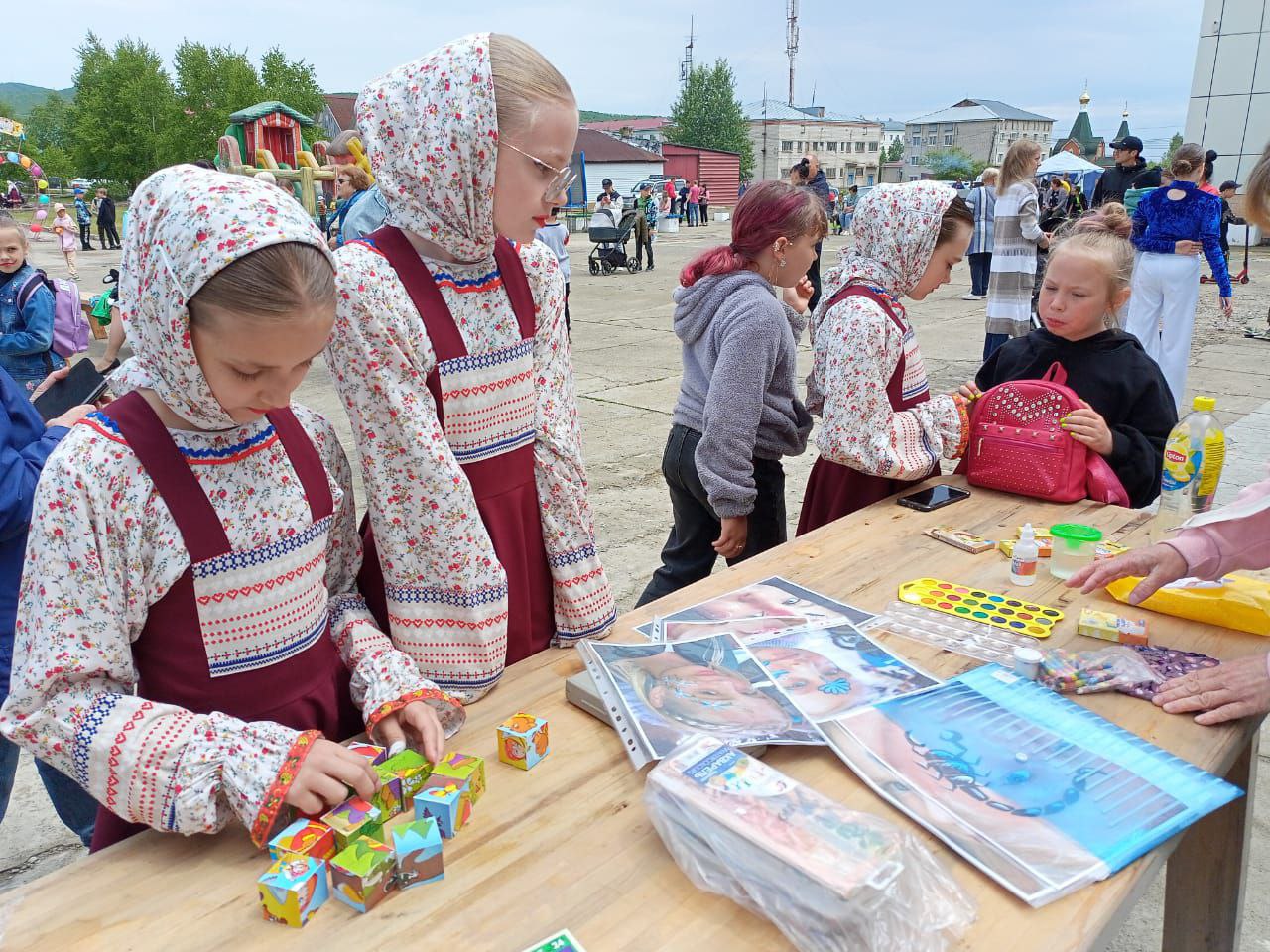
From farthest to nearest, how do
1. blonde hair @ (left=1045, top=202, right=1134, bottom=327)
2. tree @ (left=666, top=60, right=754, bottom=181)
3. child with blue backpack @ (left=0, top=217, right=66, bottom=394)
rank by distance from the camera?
1. tree @ (left=666, top=60, right=754, bottom=181)
2. child with blue backpack @ (left=0, top=217, right=66, bottom=394)
3. blonde hair @ (left=1045, top=202, right=1134, bottom=327)

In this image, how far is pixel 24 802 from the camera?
8.07 ft

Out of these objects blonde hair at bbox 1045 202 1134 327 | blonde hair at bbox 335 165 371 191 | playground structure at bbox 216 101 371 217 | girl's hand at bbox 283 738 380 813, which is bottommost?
girl's hand at bbox 283 738 380 813

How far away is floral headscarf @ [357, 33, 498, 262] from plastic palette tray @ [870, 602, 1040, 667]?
999 millimetres

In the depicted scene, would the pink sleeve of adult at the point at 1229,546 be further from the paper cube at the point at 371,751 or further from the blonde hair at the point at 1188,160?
the blonde hair at the point at 1188,160

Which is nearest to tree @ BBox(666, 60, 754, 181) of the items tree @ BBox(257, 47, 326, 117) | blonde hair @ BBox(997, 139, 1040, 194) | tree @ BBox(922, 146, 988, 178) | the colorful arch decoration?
tree @ BBox(922, 146, 988, 178)

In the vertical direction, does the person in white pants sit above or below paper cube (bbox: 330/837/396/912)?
above

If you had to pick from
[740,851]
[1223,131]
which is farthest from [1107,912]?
[1223,131]

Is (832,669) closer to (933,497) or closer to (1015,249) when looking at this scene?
(933,497)

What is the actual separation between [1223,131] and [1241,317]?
10.2 metres

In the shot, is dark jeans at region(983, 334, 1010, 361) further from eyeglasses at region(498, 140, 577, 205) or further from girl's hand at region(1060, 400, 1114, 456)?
eyeglasses at region(498, 140, 577, 205)

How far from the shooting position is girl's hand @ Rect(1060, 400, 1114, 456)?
7.42 ft

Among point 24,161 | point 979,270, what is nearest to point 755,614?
point 979,270

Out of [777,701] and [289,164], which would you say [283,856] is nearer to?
[777,701]

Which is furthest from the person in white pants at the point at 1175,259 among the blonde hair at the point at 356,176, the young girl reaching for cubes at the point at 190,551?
the young girl reaching for cubes at the point at 190,551
